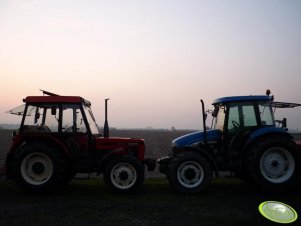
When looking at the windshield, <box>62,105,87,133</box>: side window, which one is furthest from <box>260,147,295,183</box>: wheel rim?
<box>62,105,87,133</box>: side window

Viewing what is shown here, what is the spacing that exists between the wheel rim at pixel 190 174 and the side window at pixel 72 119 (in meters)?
2.84

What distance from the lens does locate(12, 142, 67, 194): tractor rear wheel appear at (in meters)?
9.07

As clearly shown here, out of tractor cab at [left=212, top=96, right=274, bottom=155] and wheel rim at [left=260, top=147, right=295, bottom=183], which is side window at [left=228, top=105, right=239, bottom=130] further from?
wheel rim at [left=260, top=147, right=295, bottom=183]

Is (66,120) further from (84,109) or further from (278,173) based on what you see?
(278,173)

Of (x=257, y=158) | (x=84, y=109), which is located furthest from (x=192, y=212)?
(x=84, y=109)

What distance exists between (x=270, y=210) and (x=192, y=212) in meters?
1.55

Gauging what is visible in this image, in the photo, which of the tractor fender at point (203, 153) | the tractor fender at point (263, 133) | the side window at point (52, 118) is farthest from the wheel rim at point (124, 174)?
the tractor fender at point (263, 133)

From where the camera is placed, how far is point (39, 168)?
9.24 metres

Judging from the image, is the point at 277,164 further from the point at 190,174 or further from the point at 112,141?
the point at 112,141

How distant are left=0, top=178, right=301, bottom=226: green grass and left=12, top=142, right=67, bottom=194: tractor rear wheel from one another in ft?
0.93

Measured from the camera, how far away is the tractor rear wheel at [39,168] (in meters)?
9.07

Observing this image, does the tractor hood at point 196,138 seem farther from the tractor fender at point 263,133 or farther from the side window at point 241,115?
the tractor fender at point 263,133

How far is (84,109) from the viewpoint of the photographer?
32.0 ft

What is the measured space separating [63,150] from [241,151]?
4.51m
